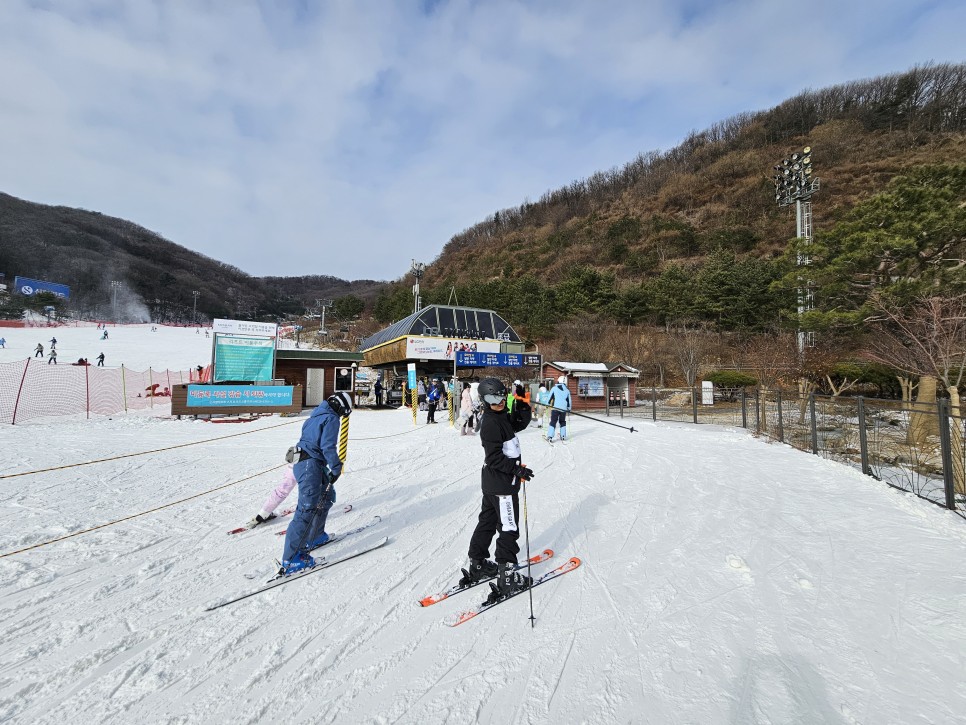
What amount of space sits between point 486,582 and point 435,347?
19.0 metres

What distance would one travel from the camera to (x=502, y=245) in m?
91.9

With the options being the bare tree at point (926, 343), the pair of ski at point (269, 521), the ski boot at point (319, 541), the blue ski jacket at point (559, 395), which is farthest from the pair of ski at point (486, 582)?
the blue ski jacket at point (559, 395)

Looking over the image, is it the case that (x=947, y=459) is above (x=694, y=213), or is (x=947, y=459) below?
below

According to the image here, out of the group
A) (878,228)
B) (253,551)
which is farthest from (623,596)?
(878,228)

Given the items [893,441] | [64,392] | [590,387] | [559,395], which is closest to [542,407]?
[559,395]

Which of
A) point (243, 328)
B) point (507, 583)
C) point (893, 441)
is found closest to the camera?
point (507, 583)

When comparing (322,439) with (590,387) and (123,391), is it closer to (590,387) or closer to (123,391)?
(123,391)

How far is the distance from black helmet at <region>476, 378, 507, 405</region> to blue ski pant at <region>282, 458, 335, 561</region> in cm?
174

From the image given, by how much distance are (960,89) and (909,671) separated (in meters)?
117

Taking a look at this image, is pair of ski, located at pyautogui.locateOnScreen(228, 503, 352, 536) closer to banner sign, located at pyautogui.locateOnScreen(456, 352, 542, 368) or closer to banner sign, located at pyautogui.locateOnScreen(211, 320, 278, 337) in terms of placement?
banner sign, located at pyautogui.locateOnScreen(456, 352, 542, 368)

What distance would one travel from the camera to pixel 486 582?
3639mm

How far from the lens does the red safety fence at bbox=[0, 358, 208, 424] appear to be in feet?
46.1

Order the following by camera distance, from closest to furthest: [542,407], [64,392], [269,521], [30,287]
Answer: [269,521]
[542,407]
[64,392]
[30,287]

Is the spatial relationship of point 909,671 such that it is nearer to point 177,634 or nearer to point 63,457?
point 177,634
